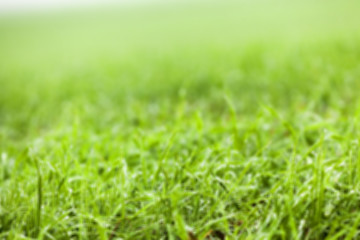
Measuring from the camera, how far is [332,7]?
25.0 feet

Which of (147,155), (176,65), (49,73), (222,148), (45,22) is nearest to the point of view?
(222,148)

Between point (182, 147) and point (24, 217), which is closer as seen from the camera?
point (24, 217)

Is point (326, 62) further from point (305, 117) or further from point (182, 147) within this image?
point (182, 147)

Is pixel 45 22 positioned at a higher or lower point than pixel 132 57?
higher

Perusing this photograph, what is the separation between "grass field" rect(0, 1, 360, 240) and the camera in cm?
111

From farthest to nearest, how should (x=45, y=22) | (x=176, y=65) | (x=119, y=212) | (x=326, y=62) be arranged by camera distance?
1. (x=45, y=22)
2. (x=176, y=65)
3. (x=326, y=62)
4. (x=119, y=212)

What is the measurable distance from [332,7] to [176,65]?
5.09 m

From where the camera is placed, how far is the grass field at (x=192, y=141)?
1114 mm

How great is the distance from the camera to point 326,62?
340 centimetres

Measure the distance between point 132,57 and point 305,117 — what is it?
383cm

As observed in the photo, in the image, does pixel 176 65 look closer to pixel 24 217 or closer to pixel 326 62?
pixel 326 62

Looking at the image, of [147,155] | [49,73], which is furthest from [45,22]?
[147,155]

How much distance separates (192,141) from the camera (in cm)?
187

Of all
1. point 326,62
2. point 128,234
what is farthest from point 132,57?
point 128,234
